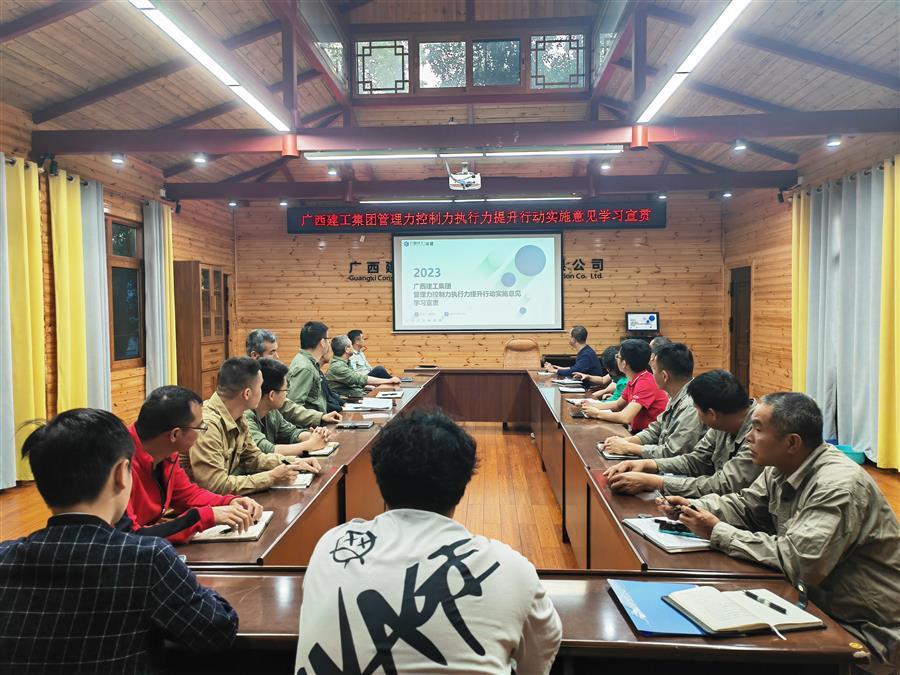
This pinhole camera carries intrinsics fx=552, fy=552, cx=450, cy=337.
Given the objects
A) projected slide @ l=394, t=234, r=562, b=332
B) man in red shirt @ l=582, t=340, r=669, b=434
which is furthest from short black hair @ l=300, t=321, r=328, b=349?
projected slide @ l=394, t=234, r=562, b=332

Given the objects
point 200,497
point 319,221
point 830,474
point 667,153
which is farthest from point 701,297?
point 200,497

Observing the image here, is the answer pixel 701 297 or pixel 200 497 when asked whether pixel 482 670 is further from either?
pixel 701 297

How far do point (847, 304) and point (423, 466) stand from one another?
5.85 m

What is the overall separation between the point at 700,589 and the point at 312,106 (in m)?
6.98

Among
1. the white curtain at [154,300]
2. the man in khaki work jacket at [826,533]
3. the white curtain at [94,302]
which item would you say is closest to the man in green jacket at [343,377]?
the white curtain at [94,302]

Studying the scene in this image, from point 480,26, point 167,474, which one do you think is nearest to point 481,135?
point 480,26

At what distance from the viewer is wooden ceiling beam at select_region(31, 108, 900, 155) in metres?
4.54

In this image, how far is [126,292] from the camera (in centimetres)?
639

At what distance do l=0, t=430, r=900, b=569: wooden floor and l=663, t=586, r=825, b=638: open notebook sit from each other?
186 centimetres

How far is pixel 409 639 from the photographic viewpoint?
0.85 m

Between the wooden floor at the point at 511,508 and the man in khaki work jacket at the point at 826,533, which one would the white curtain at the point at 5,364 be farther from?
the man in khaki work jacket at the point at 826,533

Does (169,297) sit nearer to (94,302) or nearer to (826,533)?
(94,302)

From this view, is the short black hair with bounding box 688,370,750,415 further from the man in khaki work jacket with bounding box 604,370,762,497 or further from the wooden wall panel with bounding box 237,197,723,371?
the wooden wall panel with bounding box 237,197,723,371

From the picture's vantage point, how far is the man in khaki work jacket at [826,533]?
139 centimetres
